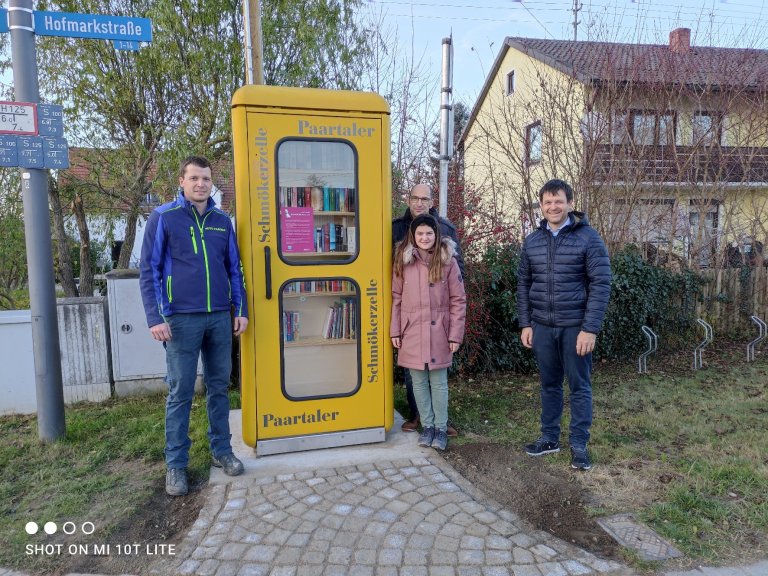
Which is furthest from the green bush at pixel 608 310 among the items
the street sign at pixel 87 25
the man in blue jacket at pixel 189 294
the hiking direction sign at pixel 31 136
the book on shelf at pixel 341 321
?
the hiking direction sign at pixel 31 136

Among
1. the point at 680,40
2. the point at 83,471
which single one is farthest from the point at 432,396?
the point at 680,40

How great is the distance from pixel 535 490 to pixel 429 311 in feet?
4.53

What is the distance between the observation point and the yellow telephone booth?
366 cm

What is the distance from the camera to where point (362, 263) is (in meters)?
3.96

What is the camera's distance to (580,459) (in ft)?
12.0

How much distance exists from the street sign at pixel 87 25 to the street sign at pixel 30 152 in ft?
2.60

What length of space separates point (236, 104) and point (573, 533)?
3316 mm

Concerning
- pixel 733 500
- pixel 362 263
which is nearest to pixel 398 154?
pixel 362 263

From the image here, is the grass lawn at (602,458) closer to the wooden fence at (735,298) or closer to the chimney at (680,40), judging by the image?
the wooden fence at (735,298)

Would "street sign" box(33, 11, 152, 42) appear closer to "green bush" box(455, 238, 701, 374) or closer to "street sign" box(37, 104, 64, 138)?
"street sign" box(37, 104, 64, 138)

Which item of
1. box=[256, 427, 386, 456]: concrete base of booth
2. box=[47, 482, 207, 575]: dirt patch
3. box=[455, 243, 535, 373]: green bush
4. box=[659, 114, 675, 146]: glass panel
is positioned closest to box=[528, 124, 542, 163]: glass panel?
box=[659, 114, 675, 146]: glass panel

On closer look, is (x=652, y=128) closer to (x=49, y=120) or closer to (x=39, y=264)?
(x=49, y=120)

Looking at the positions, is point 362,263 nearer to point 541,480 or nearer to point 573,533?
point 541,480

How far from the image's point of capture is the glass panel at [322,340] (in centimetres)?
407
